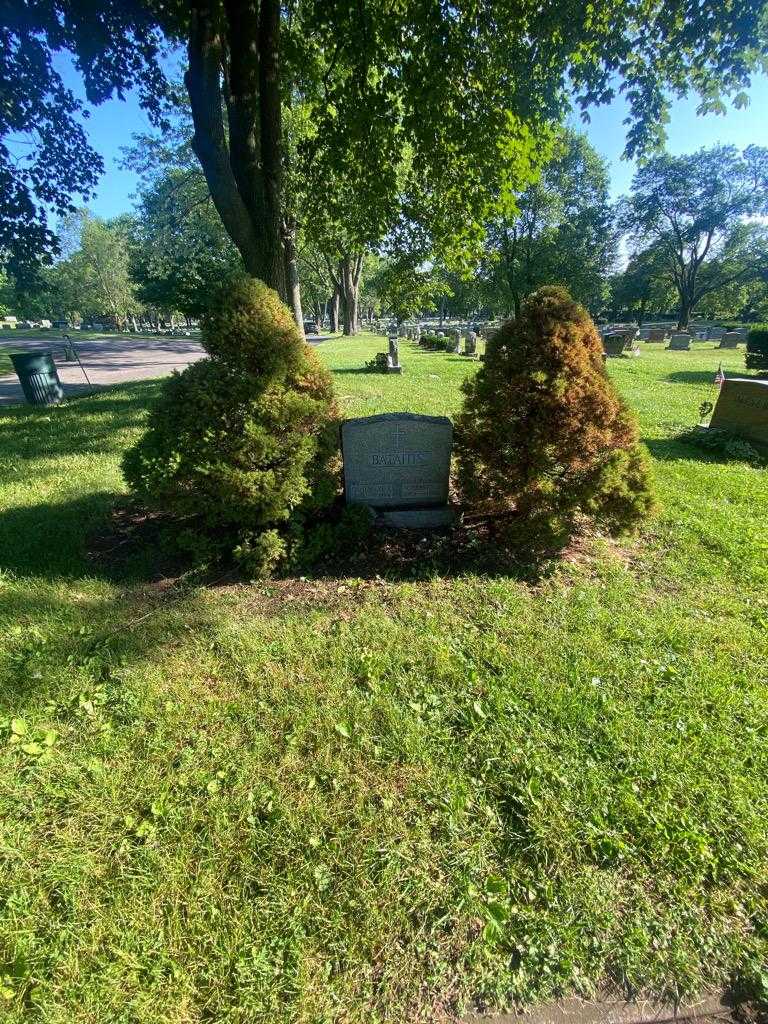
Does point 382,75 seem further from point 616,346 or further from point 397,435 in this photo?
point 616,346

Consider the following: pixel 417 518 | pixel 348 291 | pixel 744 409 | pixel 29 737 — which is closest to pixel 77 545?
pixel 29 737

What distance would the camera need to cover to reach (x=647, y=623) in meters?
3.04

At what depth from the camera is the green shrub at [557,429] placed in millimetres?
3443

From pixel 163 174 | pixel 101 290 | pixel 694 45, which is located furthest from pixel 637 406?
pixel 101 290

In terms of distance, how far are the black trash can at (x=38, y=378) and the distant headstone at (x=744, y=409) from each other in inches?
546

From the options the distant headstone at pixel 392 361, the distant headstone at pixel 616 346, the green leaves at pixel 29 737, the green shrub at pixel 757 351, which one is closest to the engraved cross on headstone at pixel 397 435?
the green leaves at pixel 29 737

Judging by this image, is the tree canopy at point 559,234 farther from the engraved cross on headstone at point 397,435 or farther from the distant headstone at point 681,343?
the engraved cross on headstone at point 397,435

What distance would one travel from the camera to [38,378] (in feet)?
33.3

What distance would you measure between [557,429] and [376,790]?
2817 millimetres

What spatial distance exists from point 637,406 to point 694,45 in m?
6.27

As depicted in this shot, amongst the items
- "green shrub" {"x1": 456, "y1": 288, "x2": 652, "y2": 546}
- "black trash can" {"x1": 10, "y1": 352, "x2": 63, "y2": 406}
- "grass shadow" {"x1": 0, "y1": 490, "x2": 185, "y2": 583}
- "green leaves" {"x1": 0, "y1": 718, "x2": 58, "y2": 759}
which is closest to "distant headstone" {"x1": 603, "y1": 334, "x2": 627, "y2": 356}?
"green shrub" {"x1": 456, "y1": 288, "x2": 652, "y2": 546}

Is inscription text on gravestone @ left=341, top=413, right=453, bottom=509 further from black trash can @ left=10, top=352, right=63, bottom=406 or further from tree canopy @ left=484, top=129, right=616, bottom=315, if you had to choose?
tree canopy @ left=484, top=129, right=616, bottom=315

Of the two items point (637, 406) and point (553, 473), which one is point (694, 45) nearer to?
point (553, 473)

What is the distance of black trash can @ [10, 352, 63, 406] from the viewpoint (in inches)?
389
